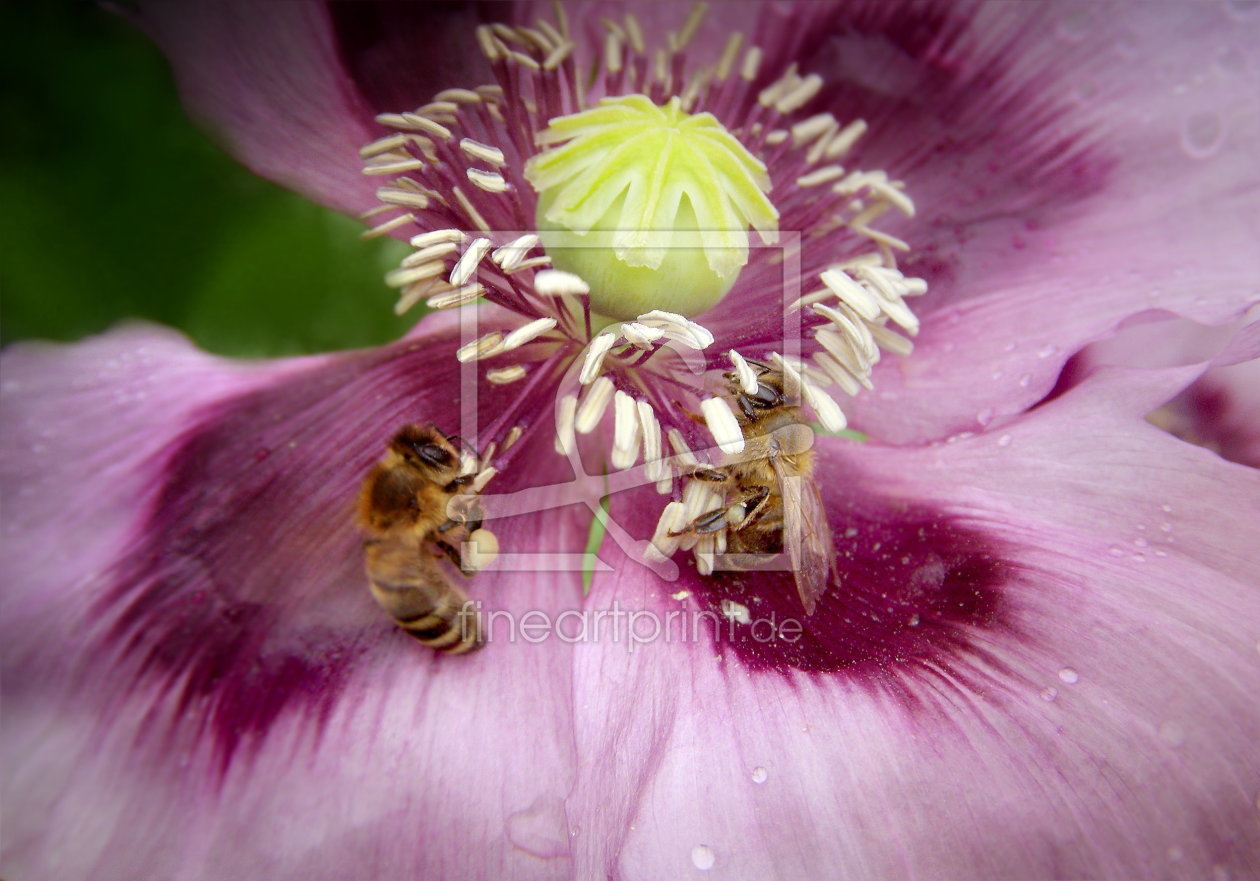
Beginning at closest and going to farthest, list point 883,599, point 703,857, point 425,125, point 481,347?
point 703,857 < point 883,599 < point 481,347 < point 425,125

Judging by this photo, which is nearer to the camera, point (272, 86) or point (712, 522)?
point (712, 522)

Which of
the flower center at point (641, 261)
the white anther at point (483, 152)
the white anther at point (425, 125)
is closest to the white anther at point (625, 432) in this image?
the flower center at point (641, 261)

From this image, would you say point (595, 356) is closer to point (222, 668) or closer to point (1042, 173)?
point (222, 668)

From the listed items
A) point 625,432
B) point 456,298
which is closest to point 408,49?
point 456,298

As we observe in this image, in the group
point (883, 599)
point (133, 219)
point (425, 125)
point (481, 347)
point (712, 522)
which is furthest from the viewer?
point (133, 219)

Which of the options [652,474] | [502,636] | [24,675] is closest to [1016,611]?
[652,474]

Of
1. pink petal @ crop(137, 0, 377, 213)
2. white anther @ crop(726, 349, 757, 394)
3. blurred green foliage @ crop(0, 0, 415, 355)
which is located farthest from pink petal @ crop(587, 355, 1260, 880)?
blurred green foliage @ crop(0, 0, 415, 355)

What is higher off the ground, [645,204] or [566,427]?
[645,204]

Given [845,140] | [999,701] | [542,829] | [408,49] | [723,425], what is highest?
[408,49]

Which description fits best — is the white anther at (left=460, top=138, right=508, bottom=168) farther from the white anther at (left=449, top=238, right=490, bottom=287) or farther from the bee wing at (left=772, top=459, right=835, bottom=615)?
the bee wing at (left=772, top=459, right=835, bottom=615)
